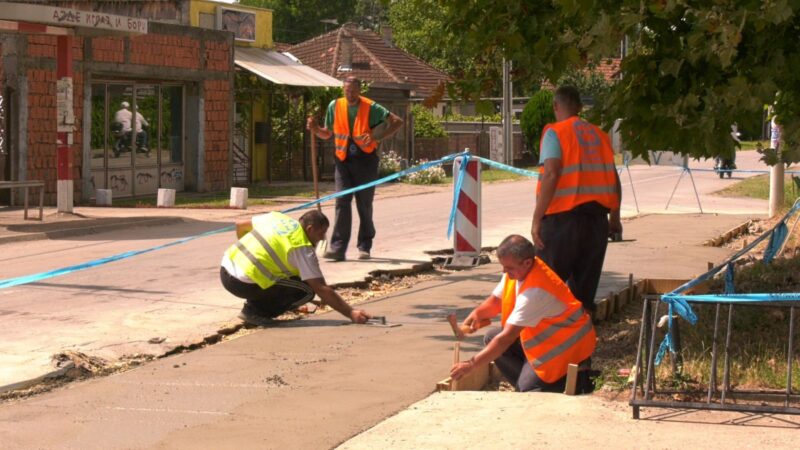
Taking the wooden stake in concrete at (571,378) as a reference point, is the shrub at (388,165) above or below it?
above

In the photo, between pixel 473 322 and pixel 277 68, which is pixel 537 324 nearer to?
pixel 473 322

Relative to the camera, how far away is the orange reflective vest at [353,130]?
13750 mm

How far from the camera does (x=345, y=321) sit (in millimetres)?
9773

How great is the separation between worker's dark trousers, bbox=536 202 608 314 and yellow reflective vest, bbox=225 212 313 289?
72.6 inches

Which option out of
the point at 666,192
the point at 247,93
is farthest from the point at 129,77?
the point at 666,192

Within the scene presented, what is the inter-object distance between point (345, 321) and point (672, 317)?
11.3 feet

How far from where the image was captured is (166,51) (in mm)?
26062

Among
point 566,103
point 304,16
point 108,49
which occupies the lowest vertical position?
point 566,103

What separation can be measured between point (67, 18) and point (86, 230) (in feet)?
10.1

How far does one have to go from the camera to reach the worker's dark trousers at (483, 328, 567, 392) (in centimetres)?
714

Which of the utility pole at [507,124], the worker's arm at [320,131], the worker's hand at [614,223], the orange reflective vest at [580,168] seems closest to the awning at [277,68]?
the utility pole at [507,124]

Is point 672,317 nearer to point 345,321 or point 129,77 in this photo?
point 345,321

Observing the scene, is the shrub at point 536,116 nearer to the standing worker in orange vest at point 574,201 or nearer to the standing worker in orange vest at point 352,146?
the standing worker in orange vest at point 352,146

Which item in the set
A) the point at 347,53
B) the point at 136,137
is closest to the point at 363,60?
the point at 347,53
